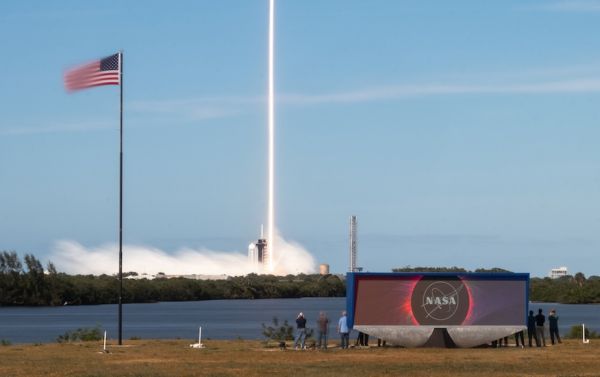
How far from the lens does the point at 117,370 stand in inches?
1489

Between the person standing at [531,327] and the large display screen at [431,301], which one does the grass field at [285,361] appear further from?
the large display screen at [431,301]

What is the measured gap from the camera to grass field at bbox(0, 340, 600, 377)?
1458 inches

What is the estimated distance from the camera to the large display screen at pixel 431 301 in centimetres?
4828

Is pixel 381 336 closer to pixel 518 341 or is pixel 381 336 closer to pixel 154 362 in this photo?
pixel 518 341

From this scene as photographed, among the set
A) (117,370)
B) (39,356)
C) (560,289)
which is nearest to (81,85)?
(39,356)

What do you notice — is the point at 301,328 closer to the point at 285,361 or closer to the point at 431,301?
the point at 431,301

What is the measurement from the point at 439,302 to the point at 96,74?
16.3 metres

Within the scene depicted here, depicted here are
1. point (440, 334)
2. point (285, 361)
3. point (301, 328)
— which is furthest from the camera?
point (440, 334)

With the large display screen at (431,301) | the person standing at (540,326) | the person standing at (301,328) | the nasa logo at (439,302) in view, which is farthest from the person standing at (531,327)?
the person standing at (301,328)

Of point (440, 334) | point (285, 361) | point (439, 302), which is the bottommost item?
point (285, 361)

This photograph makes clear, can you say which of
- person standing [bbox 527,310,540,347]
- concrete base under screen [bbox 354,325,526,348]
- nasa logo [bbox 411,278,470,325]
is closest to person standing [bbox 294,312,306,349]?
concrete base under screen [bbox 354,325,526,348]

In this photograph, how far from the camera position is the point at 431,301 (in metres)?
48.4

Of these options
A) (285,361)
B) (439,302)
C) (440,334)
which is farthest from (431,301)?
(285,361)

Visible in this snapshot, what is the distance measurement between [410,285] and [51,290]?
Result: 12811 centimetres
